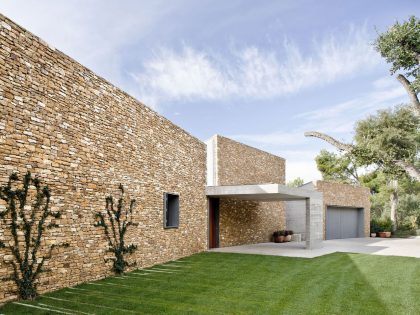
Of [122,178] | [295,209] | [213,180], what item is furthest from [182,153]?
[295,209]

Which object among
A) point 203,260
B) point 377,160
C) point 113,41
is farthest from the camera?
point 377,160

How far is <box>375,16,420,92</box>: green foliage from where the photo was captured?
12.7m

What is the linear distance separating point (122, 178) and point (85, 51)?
17.8ft

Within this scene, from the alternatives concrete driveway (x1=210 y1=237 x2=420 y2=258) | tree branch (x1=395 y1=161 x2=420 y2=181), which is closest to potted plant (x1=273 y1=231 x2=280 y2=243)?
concrete driveway (x1=210 y1=237 x2=420 y2=258)

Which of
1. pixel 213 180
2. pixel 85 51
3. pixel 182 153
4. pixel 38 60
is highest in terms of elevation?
pixel 85 51

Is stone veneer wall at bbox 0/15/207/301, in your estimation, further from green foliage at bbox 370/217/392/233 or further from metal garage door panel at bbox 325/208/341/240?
green foliage at bbox 370/217/392/233

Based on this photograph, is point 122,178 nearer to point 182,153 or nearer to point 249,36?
Answer: point 182,153

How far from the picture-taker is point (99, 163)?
8.57 meters

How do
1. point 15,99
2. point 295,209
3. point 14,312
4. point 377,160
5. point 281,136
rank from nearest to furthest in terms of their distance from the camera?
point 14,312 < point 15,99 < point 377,160 < point 295,209 < point 281,136

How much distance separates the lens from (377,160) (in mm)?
16703

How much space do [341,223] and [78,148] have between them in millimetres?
21856

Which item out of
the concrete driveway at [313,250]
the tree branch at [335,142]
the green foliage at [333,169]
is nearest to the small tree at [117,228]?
the concrete driveway at [313,250]

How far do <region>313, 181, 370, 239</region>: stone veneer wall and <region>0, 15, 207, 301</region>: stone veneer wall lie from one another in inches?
552

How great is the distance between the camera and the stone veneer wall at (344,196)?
2323 cm
